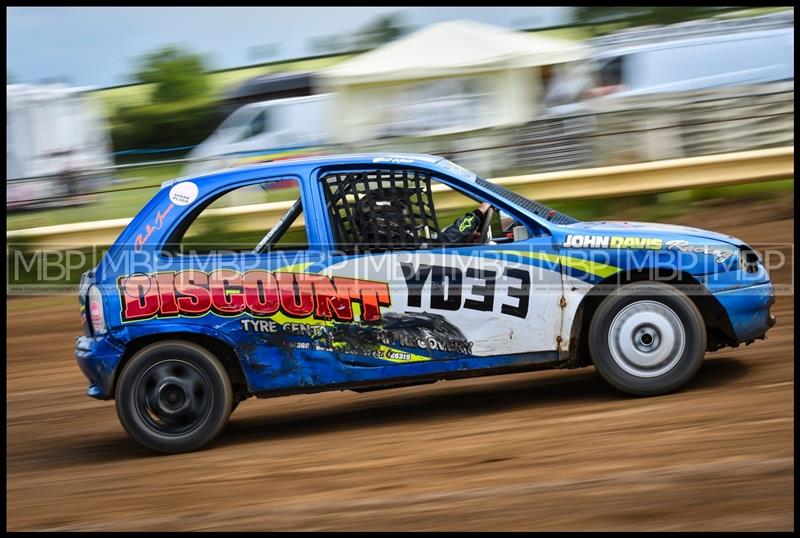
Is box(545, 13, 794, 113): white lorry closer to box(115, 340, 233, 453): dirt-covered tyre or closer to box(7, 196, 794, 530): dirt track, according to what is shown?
box(7, 196, 794, 530): dirt track

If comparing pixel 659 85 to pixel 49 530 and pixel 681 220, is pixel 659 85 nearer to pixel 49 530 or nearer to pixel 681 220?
pixel 681 220

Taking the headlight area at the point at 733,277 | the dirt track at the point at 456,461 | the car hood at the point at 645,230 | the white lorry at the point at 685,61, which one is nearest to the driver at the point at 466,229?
the car hood at the point at 645,230

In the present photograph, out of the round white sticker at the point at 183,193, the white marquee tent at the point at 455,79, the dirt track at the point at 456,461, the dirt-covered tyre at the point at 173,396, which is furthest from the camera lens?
the white marquee tent at the point at 455,79

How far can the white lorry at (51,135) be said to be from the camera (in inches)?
635

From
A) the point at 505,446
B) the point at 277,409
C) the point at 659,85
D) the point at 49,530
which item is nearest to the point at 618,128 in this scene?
the point at 659,85

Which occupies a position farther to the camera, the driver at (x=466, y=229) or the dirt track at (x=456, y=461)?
the driver at (x=466, y=229)

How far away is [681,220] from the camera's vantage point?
12.1 metres

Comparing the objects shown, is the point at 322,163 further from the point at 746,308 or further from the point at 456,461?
the point at 746,308

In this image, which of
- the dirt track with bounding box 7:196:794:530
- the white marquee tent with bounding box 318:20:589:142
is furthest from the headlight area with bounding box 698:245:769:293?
the white marquee tent with bounding box 318:20:589:142

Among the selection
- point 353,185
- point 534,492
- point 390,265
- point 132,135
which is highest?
point 132,135

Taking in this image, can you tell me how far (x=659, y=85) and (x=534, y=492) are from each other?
9.67 meters

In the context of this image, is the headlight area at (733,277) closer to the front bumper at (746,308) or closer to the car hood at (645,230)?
the front bumper at (746,308)

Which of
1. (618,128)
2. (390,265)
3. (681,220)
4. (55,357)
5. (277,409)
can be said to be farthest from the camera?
(618,128)

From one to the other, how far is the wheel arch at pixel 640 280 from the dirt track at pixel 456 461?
40 centimetres
